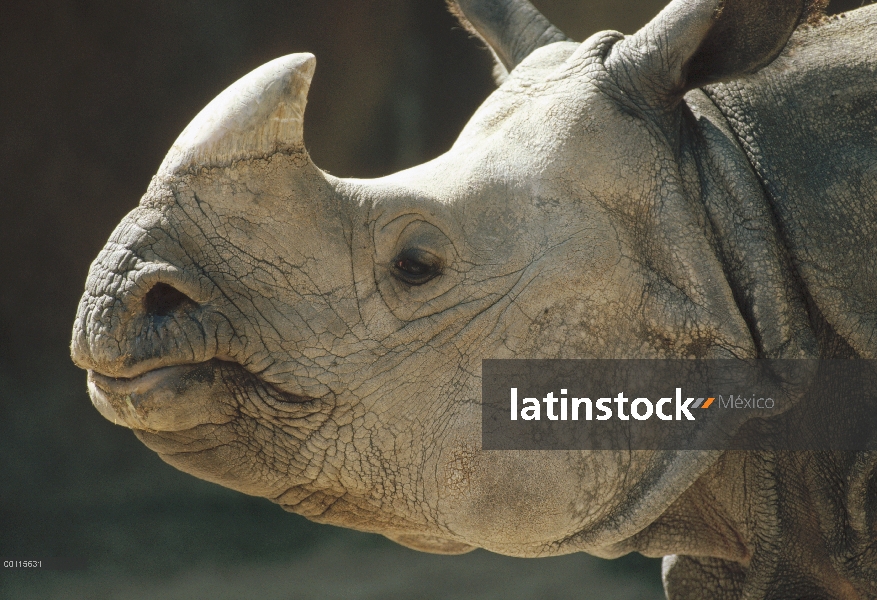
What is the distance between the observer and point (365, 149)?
8.69m

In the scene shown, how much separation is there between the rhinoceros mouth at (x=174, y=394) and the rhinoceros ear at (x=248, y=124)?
0.55 meters

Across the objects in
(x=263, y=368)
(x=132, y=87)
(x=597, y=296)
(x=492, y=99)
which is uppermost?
(x=132, y=87)

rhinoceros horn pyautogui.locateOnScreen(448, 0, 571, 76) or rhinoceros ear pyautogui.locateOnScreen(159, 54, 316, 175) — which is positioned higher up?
rhinoceros horn pyautogui.locateOnScreen(448, 0, 571, 76)

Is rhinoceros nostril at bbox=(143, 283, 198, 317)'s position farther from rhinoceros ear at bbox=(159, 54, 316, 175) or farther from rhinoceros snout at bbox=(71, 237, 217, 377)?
rhinoceros ear at bbox=(159, 54, 316, 175)

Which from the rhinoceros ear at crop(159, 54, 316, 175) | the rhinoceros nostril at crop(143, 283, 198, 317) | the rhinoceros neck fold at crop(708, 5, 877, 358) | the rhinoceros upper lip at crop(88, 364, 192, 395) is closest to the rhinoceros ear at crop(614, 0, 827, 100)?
the rhinoceros neck fold at crop(708, 5, 877, 358)

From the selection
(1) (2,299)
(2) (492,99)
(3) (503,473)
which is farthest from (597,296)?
(1) (2,299)

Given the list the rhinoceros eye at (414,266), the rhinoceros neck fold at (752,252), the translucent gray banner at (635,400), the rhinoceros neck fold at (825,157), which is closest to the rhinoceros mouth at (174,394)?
the rhinoceros eye at (414,266)

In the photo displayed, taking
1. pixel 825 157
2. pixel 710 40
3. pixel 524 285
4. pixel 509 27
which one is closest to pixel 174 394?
pixel 524 285

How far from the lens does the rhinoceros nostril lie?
263 centimetres

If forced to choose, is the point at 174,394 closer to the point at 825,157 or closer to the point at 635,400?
the point at 635,400

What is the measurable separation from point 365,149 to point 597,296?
A: 5958mm

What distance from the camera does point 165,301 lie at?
269 centimetres

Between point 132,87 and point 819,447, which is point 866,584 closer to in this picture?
point 819,447

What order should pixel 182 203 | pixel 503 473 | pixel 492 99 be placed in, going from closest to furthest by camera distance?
pixel 182 203 < pixel 503 473 < pixel 492 99
